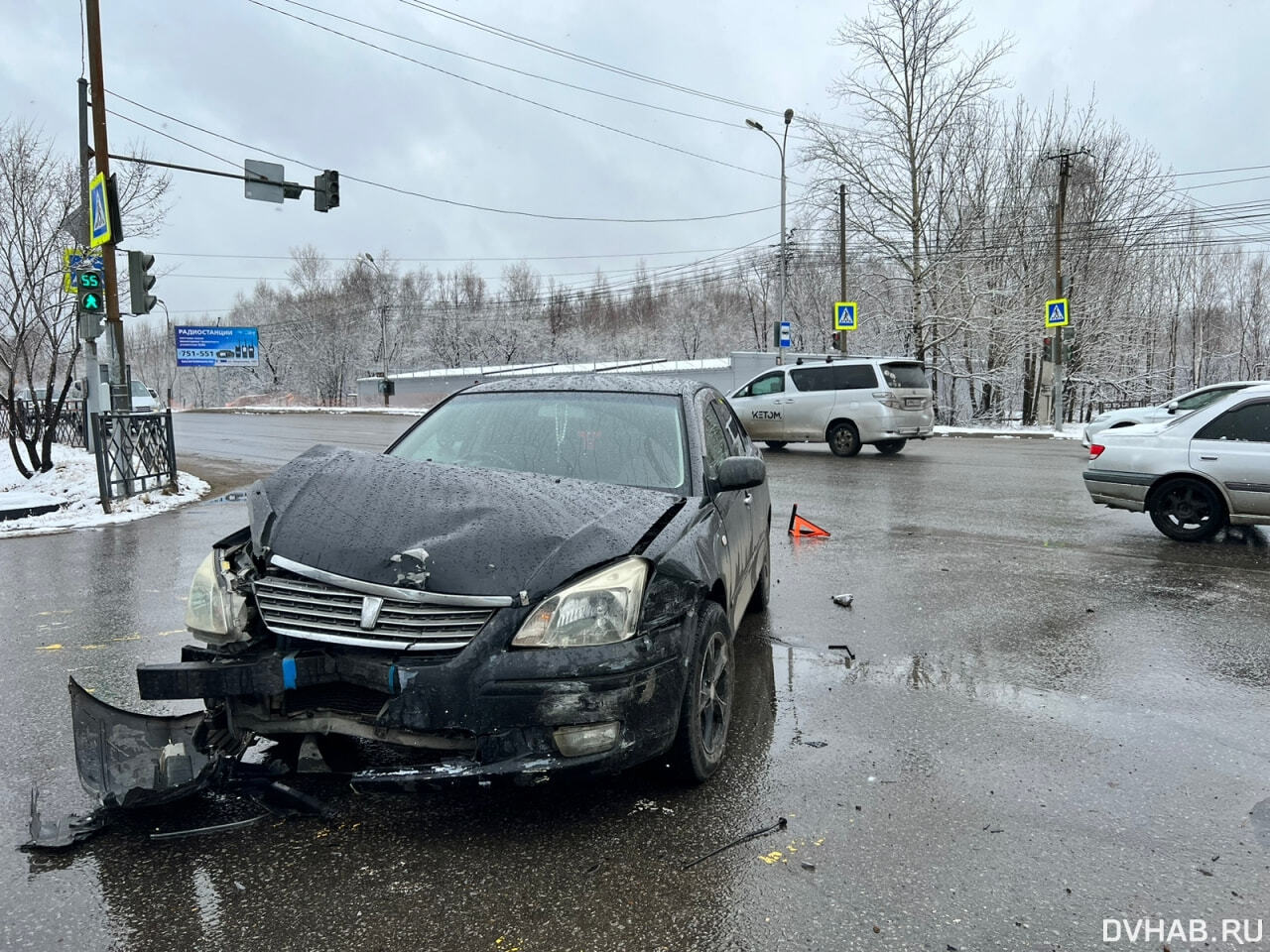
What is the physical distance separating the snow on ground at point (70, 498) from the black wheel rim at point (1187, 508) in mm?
11908

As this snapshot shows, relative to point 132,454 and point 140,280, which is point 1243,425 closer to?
point 132,454

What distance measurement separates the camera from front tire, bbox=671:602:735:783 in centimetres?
316

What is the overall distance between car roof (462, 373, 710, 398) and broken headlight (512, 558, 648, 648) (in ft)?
6.00

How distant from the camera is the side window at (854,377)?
57.3ft

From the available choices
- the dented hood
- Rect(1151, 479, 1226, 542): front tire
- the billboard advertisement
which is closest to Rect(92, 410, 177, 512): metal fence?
the dented hood

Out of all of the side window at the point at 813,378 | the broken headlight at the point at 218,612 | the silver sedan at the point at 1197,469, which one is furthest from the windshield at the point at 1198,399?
the broken headlight at the point at 218,612

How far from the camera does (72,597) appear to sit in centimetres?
659

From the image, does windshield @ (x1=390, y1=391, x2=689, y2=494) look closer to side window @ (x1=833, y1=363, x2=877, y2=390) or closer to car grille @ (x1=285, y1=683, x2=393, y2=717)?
car grille @ (x1=285, y1=683, x2=393, y2=717)

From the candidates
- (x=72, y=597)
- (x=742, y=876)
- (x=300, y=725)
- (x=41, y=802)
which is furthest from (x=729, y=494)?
(x=72, y=597)

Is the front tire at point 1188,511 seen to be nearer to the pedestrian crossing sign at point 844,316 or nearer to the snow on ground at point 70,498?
the snow on ground at point 70,498

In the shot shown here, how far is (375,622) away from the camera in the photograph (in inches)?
111

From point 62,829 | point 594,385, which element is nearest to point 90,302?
point 594,385

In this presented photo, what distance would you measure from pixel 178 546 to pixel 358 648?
7.15 meters

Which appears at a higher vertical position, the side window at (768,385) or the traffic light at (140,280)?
the traffic light at (140,280)
